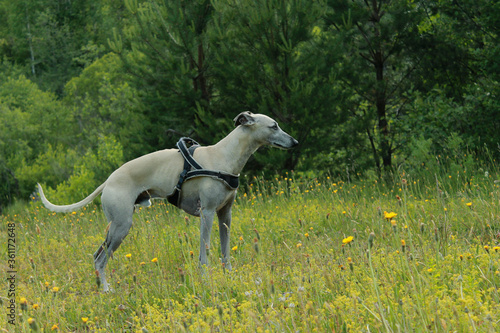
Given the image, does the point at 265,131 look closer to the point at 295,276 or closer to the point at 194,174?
the point at 194,174

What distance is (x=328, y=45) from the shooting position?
10.2 meters

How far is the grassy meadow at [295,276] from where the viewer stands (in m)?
2.66

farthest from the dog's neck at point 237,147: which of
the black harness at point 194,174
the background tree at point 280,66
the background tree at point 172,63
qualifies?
the background tree at point 172,63

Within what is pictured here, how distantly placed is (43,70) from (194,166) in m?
42.4

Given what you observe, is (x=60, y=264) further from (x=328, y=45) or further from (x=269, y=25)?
(x=328, y=45)

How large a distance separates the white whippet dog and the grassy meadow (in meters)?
0.31

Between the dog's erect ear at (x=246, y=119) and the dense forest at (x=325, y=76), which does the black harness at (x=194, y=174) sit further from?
the dense forest at (x=325, y=76)

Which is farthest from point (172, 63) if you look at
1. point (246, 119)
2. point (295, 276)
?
point (295, 276)

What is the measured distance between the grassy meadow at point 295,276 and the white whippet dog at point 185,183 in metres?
0.31

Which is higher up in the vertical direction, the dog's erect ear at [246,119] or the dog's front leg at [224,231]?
the dog's erect ear at [246,119]

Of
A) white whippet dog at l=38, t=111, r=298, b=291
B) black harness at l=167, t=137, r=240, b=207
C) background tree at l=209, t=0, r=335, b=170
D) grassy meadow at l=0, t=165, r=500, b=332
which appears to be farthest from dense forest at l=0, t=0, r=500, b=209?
black harness at l=167, t=137, r=240, b=207

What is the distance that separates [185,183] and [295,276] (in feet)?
5.73

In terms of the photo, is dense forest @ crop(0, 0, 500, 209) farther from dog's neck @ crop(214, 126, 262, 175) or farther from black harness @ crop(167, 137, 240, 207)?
black harness @ crop(167, 137, 240, 207)

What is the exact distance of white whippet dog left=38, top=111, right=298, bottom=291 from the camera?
4.66 m
